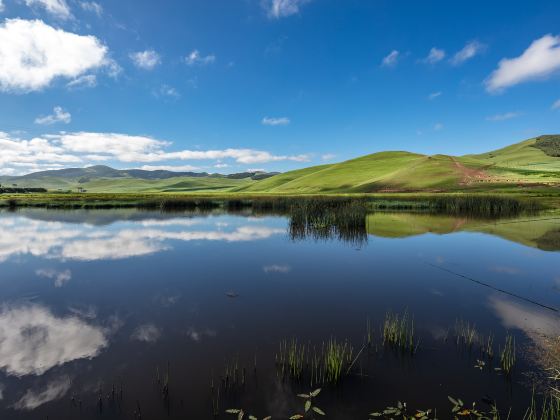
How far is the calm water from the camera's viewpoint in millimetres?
6789

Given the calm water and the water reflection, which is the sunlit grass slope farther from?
the water reflection

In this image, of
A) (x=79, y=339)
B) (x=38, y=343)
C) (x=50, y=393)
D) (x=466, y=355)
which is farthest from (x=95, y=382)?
(x=466, y=355)

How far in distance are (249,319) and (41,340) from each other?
6.09m

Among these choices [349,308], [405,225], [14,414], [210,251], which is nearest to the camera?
[14,414]

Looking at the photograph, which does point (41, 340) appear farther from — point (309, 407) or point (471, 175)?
point (471, 175)

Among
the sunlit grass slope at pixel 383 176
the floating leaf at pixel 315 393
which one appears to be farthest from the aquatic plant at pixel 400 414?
the sunlit grass slope at pixel 383 176

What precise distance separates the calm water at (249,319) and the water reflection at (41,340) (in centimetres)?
6

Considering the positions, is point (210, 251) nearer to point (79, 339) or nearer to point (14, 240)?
point (79, 339)

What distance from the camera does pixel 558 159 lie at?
10725 cm

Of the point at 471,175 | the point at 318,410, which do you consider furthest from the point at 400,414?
the point at 471,175

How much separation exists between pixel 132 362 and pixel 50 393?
1701mm

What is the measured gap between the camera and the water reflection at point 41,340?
8214mm

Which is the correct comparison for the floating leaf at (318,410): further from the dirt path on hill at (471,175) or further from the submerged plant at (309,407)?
the dirt path on hill at (471,175)

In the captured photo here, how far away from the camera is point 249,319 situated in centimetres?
1085
